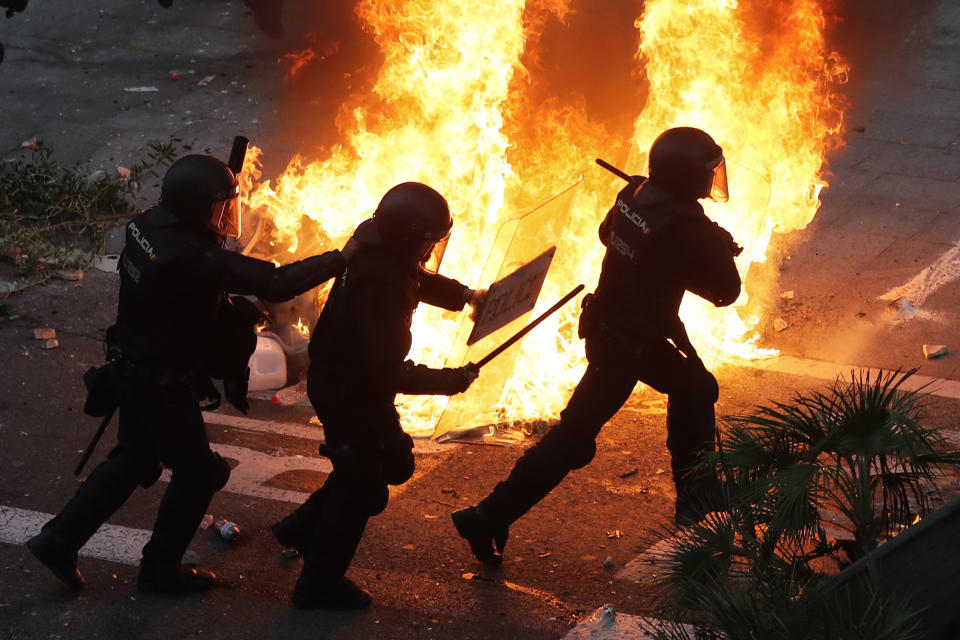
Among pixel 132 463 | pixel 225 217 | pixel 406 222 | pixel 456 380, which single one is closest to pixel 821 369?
pixel 456 380

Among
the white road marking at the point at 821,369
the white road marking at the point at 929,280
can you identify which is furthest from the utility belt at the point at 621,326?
the white road marking at the point at 929,280

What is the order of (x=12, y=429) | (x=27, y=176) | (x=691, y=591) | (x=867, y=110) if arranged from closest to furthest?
(x=691, y=591) → (x=12, y=429) → (x=27, y=176) → (x=867, y=110)

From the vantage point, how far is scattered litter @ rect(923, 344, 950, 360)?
6809 mm

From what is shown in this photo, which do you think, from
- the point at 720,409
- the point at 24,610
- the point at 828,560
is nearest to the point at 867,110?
the point at 720,409

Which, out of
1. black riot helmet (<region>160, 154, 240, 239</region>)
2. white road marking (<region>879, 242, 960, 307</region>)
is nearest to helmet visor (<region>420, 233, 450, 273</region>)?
black riot helmet (<region>160, 154, 240, 239</region>)

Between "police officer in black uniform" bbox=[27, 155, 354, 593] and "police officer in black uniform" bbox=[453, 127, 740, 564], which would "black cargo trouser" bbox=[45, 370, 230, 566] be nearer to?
"police officer in black uniform" bbox=[27, 155, 354, 593]

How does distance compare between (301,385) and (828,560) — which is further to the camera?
(301,385)

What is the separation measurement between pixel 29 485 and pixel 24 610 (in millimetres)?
1390

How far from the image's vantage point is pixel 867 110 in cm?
1080

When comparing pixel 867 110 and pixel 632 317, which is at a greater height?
pixel 867 110

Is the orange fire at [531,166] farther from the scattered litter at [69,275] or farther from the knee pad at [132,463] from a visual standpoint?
the knee pad at [132,463]

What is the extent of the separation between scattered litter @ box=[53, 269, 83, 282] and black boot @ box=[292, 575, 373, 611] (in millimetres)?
4537

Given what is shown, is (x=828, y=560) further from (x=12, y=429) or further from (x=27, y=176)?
(x=27, y=176)

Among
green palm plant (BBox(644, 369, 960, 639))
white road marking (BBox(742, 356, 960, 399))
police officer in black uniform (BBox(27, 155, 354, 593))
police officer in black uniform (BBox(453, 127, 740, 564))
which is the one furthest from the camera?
white road marking (BBox(742, 356, 960, 399))
